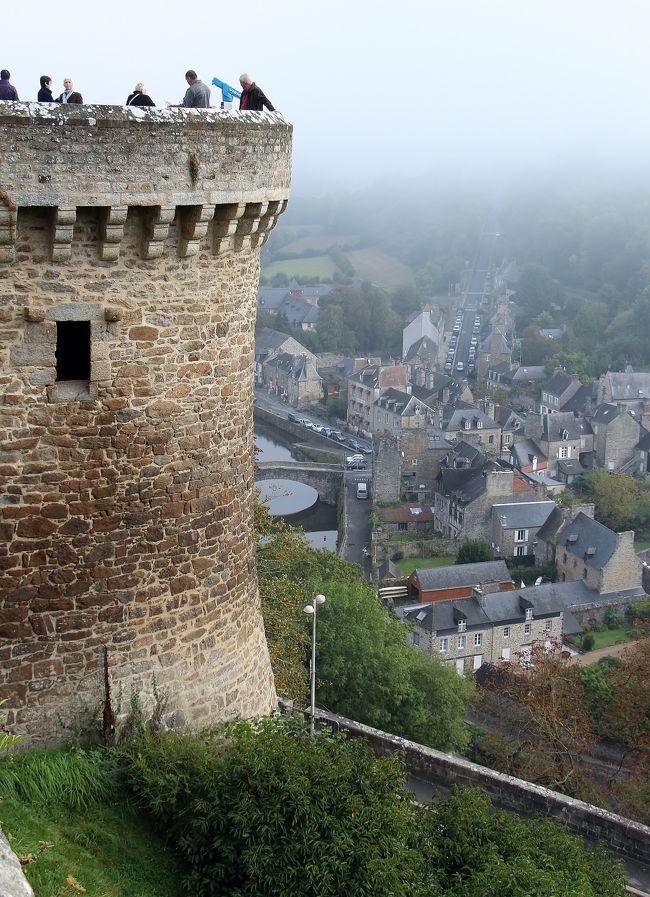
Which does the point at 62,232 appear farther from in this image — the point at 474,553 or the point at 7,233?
the point at 474,553

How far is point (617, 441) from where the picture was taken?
79.9 meters

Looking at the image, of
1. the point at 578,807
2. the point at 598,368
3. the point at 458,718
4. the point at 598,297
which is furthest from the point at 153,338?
the point at 598,297

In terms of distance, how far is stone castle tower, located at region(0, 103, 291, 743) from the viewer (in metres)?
7.53

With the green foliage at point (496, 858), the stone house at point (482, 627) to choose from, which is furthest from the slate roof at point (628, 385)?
the green foliage at point (496, 858)

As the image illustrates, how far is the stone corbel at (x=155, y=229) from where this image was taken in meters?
7.82

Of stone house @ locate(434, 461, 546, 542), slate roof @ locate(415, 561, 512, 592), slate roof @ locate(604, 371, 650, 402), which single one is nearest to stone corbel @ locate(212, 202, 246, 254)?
slate roof @ locate(415, 561, 512, 592)

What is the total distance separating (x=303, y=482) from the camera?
249 feet

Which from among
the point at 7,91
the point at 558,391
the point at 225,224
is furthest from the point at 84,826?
the point at 558,391

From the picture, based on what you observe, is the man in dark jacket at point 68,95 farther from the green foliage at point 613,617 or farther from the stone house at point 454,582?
the green foliage at point 613,617

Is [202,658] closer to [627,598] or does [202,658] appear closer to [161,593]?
[161,593]

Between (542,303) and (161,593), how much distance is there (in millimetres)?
137325

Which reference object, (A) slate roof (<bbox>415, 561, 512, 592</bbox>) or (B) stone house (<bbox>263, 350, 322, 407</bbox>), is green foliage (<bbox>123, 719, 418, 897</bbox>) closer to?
(A) slate roof (<bbox>415, 561, 512, 592</bbox>)

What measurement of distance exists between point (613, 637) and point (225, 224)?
143 feet

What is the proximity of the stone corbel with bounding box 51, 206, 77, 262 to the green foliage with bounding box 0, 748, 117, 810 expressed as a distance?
12.3 ft
